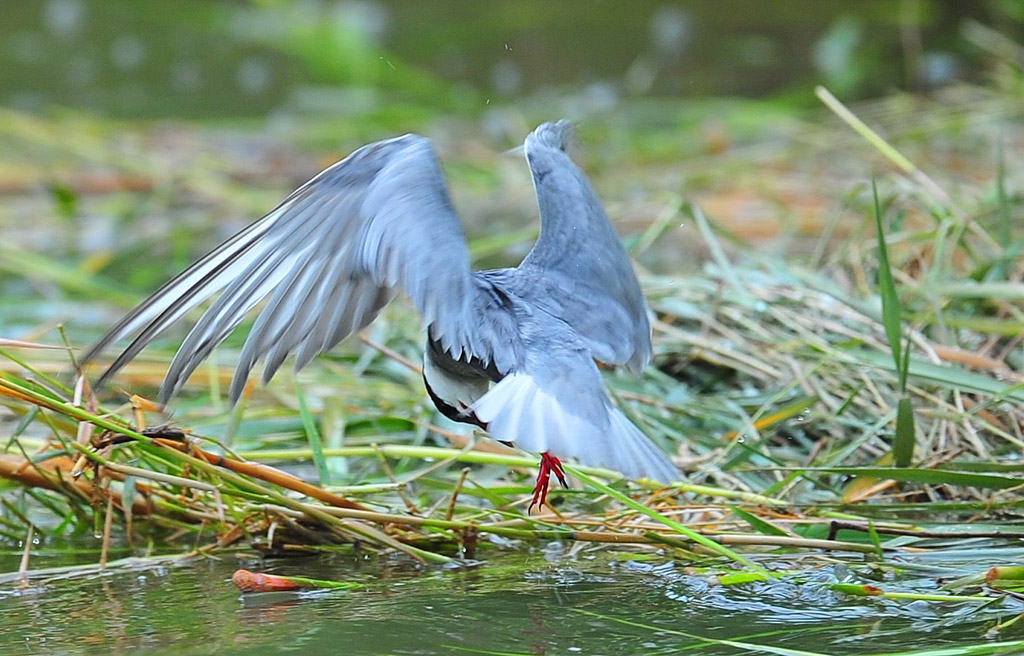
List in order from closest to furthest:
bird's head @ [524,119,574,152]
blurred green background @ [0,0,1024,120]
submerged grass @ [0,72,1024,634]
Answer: submerged grass @ [0,72,1024,634] < bird's head @ [524,119,574,152] < blurred green background @ [0,0,1024,120]

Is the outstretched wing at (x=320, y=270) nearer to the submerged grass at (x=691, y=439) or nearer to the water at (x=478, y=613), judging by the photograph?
the submerged grass at (x=691, y=439)

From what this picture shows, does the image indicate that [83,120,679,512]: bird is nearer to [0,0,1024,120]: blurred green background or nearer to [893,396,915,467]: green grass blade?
[893,396,915,467]: green grass blade

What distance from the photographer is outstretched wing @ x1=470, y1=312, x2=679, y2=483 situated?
1.61 metres

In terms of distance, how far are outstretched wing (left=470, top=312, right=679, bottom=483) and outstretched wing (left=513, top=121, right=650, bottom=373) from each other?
0.42ft

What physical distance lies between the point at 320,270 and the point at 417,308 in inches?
7.2

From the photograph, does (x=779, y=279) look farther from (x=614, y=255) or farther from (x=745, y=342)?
(x=614, y=255)

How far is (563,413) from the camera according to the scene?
1.68 meters

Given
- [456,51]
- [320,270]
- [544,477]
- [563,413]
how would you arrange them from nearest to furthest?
[563,413], [320,270], [544,477], [456,51]

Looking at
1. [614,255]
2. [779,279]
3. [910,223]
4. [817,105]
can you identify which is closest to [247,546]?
[614,255]

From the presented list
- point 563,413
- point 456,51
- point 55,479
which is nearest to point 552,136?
point 563,413

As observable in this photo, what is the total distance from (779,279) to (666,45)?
4843mm

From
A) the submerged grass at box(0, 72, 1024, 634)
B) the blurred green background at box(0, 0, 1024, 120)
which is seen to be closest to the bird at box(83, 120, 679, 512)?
the submerged grass at box(0, 72, 1024, 634)

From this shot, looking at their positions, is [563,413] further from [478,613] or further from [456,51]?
[456,51]

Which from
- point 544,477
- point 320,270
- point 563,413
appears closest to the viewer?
point 563,413
